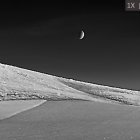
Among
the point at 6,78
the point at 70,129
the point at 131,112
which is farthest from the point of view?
the point at 6,78

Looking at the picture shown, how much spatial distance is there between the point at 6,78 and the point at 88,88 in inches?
314

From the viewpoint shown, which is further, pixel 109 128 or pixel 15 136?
pixel 109 128

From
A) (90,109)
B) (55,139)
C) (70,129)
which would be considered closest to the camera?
(55,139)

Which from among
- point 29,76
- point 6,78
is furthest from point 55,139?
point 29,76

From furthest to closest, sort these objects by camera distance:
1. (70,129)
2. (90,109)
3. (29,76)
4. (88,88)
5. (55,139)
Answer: (88,88) → (29,76) → (90,109) → (70,129) → (55,139)

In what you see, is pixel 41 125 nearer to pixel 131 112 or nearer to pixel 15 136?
pixel 15 136

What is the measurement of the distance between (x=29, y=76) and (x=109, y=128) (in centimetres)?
1905

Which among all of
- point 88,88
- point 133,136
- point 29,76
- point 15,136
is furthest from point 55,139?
point 88,88

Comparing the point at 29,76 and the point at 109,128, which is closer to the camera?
the point at 109,128

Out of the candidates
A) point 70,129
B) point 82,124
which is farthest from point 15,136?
point 82,124

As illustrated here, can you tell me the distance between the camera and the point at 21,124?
8375mm

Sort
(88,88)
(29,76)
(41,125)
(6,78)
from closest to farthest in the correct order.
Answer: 1. (41,125)
2. (6,78)
3. (29,76)
4. (88,88)

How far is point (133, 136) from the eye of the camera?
6715 mm

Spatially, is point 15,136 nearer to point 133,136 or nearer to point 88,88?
point 133,136
